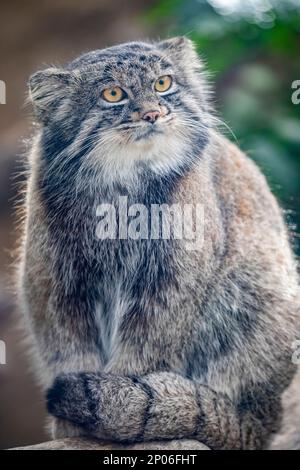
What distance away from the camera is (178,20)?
9.43 ft

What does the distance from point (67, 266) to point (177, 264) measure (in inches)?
12.0

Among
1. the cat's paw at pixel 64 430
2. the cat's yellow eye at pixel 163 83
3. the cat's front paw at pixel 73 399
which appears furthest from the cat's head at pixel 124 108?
the cat's paw at pixel 64 430

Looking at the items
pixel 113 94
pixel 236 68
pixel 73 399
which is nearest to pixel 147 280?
pixel 73 399

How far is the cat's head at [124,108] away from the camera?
6.46ft

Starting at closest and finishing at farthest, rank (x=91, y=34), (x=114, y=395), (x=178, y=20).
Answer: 1. (x=114, y=395)
2. (x=178, y=20)
3. (x=91, y=34)

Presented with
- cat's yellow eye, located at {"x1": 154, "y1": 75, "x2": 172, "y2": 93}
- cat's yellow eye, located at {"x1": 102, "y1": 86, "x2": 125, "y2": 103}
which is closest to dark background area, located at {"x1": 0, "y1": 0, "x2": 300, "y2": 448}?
cat's yellow eye, located at {"x1": 154, "y1": 75, "x2": 172, "y2": 93}

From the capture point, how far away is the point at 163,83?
79.8 inches

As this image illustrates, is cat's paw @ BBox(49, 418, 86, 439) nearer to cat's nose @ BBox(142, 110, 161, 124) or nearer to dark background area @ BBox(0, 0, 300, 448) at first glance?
dark background area @ BBox(0, 0, 300, 448)

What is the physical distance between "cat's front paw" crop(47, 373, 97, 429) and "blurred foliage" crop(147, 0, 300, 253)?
3.53ft

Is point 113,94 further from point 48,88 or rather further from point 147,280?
point 147,280

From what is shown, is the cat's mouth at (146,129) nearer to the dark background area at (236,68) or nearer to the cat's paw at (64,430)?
the dark background area at (236,68)
